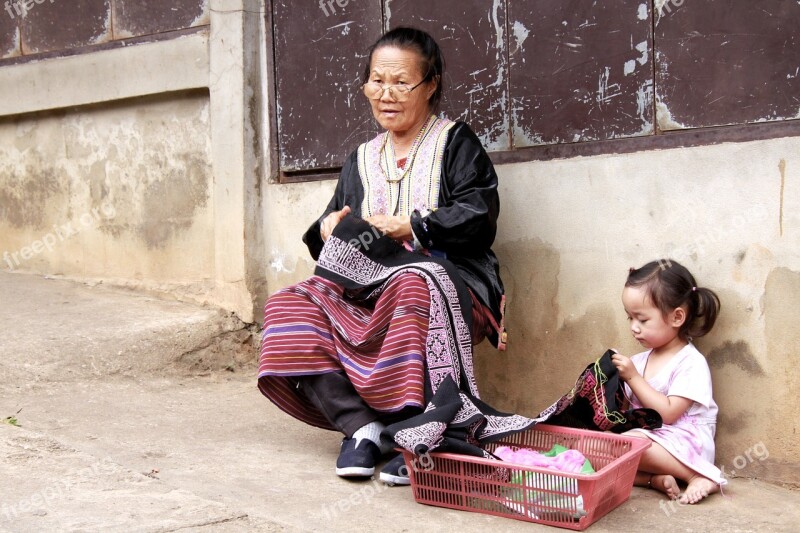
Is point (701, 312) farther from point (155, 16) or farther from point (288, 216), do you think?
point (155, 16)

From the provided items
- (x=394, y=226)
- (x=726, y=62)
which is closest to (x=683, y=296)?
(x=726, y=62)

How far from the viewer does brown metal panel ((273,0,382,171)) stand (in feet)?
14.0

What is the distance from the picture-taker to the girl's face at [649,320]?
3053 mm

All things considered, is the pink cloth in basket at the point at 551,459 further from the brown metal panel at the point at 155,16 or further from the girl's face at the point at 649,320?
the brown metal panel at the point at 155,16

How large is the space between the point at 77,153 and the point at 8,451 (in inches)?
108

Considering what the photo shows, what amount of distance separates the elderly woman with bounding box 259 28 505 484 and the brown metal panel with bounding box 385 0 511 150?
0.88 feet

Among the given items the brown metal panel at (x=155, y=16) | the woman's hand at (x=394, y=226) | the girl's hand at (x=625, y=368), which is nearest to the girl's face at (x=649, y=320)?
the girl's hand at (x=625, y=368)

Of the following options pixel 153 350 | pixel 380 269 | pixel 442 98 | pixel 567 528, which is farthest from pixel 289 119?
pixel 567 528

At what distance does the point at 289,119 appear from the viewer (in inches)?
179

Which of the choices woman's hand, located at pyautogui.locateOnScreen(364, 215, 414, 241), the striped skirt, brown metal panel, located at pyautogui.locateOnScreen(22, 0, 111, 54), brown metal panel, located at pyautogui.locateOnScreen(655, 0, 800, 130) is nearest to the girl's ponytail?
brown metal panel, located at pyautogui.locateOnScreen(655, 0, 800, 130)

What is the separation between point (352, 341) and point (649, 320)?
0.99 metres

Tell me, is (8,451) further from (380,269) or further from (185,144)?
(185,144)

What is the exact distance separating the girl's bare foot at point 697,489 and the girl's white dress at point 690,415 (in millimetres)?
20

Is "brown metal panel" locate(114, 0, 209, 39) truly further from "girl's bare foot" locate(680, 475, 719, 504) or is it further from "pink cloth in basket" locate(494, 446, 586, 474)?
"girl's bare foot" locate(680, 475, 719, 504)
